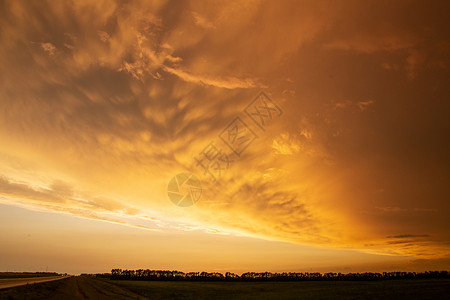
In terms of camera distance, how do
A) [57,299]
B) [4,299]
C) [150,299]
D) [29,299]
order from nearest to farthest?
1. [4,299]
2. [29,299]
3. [57,299]
4. [150,299]

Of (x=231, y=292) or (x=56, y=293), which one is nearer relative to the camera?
(x=56, y=293)

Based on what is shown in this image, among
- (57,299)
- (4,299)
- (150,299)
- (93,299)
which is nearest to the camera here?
(4,299)

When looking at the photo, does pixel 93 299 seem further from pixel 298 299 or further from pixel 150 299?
pixel 298 299

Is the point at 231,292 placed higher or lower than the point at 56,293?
lower

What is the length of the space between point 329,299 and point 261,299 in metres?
12.2

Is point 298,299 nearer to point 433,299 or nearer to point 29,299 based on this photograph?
point 433,299

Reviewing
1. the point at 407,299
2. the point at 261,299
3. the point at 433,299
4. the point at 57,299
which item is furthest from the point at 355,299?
the point at 57,299

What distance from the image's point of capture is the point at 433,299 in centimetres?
3922

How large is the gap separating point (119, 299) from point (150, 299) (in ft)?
19.9

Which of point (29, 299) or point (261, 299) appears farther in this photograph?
point (261, 299)

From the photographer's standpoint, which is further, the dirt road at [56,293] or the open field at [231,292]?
the open field at [231,292]

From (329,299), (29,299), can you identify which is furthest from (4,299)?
(329,299)

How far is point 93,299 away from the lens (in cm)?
4081

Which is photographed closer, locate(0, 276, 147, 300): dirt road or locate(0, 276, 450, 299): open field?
locate(0, 276, 147, 300): dirt road
